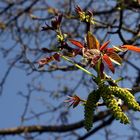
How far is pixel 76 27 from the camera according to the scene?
501 cm

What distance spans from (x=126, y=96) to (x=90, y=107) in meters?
0.11

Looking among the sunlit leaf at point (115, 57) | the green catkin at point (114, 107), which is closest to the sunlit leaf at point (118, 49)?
the sunlit leaf at point (115, 57)

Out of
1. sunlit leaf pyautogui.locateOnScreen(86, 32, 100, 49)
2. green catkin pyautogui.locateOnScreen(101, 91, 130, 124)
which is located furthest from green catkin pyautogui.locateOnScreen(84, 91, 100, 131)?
sunlit leaf pyautogui.locateOnScreen(86, 32, 100, 49)

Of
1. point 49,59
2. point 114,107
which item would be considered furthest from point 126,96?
point 49,59

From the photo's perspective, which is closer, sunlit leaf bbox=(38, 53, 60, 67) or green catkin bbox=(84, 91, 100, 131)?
Result: green catkin bbox=(84, 91, 100, 131)

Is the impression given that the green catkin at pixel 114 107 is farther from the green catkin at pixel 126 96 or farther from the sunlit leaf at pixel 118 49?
the sunlit leaf at pixel 118 49

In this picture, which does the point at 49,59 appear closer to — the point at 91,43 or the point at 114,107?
the point at 91,43

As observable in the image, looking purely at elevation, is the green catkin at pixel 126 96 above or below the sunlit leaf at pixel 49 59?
below

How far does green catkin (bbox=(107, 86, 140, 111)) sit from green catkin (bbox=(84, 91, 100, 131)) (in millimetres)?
46

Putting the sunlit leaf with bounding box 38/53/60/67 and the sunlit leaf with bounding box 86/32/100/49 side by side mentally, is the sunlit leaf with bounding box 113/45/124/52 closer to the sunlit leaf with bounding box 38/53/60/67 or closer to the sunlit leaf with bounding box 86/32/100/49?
the sunlit leaf with bounding box 86/32/100/49

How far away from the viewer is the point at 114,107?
3.63 ft

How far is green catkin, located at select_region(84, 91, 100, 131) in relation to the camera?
1.11 m

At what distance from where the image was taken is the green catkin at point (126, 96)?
1099 millimetres

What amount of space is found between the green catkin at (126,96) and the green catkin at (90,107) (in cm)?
5
